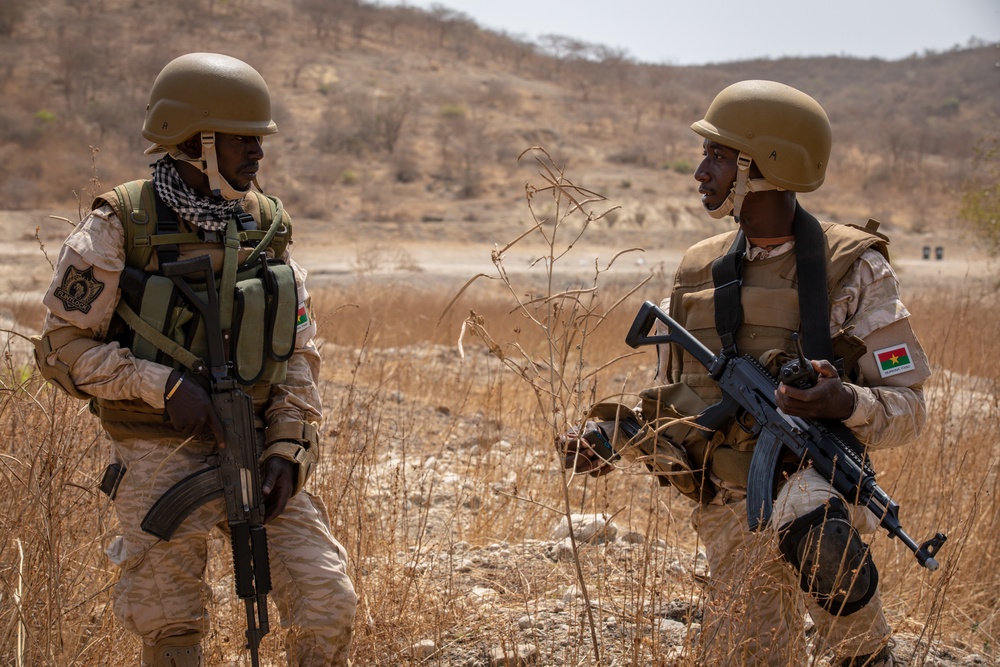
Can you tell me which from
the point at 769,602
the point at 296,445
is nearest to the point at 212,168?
the point at 296,445

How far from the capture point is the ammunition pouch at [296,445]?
267 cm

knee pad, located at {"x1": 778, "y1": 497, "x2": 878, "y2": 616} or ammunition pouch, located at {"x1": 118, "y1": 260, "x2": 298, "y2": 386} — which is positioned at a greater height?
ammunition pouch, located at {"x1": 118, "y1": 260, "x2": 298, "y2": 386}

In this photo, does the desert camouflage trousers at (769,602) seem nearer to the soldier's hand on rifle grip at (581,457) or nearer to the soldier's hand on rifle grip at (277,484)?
the soldier's hand on rifle grip at (581,457)

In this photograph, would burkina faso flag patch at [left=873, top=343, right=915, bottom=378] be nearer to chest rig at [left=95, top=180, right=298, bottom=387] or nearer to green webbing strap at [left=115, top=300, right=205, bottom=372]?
chest rig at [left=95, top=180, right=298, bottom=387]

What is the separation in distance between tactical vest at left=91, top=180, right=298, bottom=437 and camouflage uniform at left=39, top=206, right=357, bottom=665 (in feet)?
0.08

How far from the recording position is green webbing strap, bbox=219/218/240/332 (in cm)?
266

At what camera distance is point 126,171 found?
24844 millimetres

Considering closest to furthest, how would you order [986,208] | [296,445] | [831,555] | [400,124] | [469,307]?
1. [831,555]
2. [296,445]
3. [469,307]
4. [986,208]
5. [400,124]

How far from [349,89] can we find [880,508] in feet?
115

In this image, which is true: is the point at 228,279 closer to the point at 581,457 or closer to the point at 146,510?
the point at 146,510

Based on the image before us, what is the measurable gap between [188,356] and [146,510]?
43 centimetres

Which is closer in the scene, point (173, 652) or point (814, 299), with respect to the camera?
point (173, 652)

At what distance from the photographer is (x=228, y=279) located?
2.67m

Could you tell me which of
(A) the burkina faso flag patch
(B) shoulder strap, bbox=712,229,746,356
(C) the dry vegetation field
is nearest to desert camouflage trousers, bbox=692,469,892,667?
(C) the dry vegetation field
